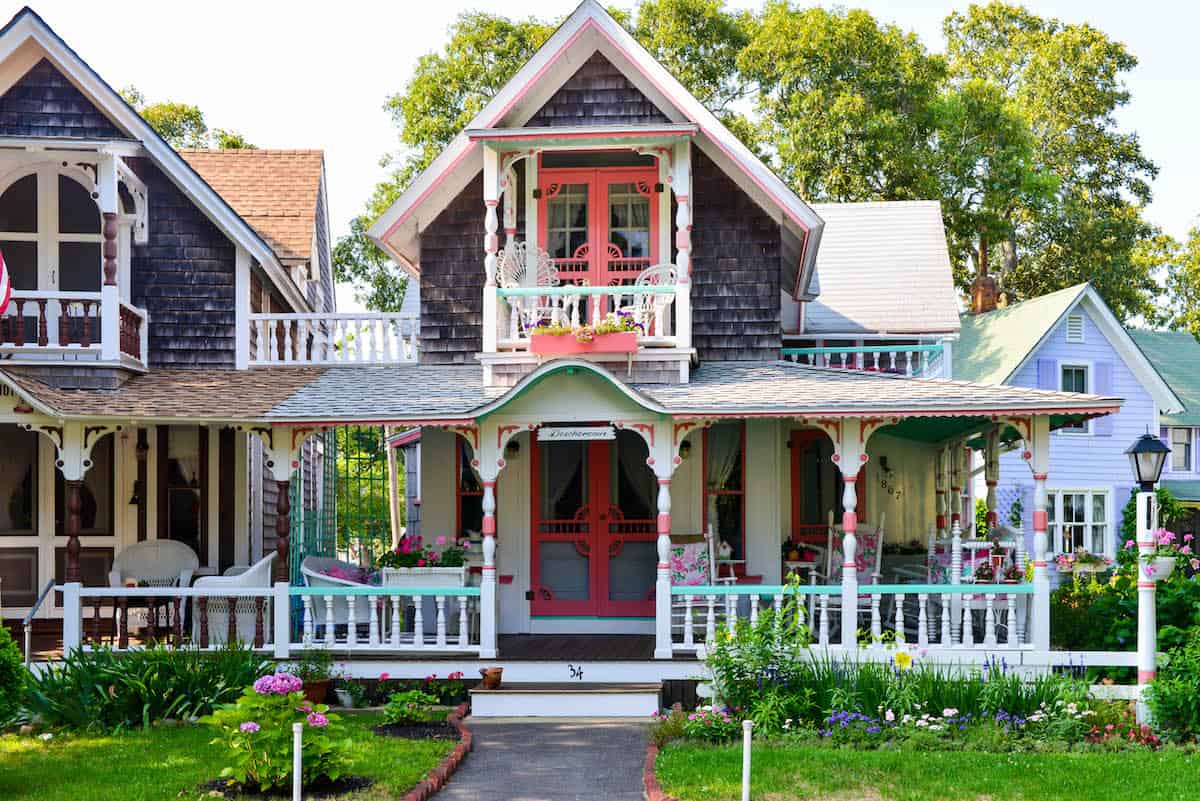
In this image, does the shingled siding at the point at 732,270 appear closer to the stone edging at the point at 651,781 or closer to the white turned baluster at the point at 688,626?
the white turned baluster at the point at 688,626

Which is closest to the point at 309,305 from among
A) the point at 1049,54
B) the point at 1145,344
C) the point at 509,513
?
the point at 509,513

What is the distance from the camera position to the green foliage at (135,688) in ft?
38.9

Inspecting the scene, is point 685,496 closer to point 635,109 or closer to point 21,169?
point 635,109

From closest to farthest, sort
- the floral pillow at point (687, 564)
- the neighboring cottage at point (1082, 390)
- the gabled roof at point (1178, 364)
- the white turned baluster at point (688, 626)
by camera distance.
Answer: the white turned baluster at point (688, 626)
the floral pillow at point (687, 564)
the neighboring cottage at point (1082, 390)
the gabled roof at point (1178, 364)

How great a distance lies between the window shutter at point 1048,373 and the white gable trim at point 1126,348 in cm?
42

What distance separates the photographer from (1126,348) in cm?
3017

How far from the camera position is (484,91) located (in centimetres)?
3294

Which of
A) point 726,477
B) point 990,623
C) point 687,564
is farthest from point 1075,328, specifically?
point 990,623

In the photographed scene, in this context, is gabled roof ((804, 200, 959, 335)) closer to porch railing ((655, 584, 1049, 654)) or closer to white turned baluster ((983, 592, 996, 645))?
porch railing ((655, 584, 1049, 654))

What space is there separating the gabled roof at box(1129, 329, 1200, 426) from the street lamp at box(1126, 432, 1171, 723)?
22471 millimetres

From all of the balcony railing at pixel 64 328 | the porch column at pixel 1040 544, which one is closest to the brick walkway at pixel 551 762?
the porch column at pixel 1040 544

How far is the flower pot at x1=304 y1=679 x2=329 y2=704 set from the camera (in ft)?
41.3

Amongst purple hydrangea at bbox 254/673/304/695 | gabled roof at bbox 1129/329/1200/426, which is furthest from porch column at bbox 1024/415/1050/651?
gabled roof at bbox 1129/329/1200/426

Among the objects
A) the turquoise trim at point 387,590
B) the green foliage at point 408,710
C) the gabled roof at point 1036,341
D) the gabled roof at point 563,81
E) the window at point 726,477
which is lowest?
the green foliage at point 408,710
